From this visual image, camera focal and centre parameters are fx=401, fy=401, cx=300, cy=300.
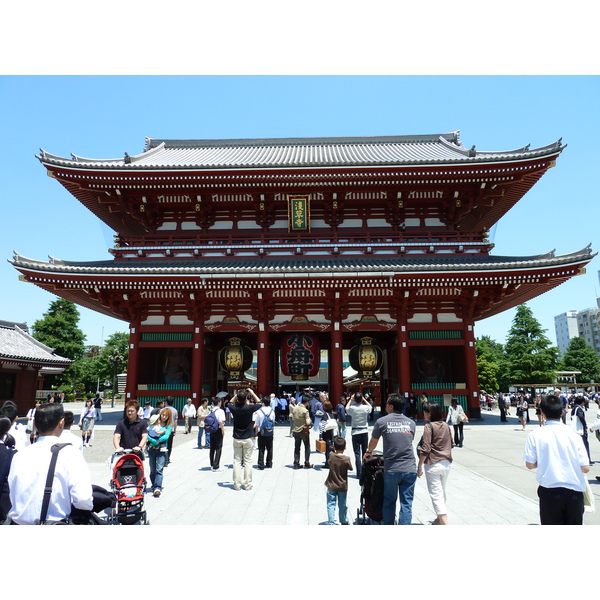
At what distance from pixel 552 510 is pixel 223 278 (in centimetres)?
1494

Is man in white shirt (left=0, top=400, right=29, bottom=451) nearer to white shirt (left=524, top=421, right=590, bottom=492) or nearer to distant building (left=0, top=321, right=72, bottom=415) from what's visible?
white shirt (left=524, top=421, right=590, bottom=492)

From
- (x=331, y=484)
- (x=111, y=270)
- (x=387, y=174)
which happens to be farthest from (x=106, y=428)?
(x=387, y=174)

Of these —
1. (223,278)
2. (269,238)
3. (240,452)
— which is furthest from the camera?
(269,238)

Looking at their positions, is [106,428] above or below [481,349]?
below

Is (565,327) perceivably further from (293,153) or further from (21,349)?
(21,349)

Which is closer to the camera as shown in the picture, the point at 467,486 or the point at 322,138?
the point at 467,486

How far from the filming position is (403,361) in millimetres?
18688

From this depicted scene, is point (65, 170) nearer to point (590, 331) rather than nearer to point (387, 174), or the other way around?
point (387, 174)

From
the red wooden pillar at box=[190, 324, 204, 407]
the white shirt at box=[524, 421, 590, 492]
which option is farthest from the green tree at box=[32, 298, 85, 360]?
the white shirt at box=[524, 421, 590, 492]

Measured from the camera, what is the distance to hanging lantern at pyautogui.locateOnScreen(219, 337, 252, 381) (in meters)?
19.9

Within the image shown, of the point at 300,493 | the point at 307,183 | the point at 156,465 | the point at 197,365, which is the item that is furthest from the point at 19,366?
the point at 300,493

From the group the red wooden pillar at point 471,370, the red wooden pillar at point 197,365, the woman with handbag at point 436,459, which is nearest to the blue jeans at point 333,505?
the woman with handbag at point 436,459

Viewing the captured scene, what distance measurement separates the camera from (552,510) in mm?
4391

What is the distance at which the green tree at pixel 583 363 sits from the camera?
213ft
